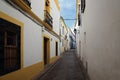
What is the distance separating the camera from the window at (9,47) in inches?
214

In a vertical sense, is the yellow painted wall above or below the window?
below

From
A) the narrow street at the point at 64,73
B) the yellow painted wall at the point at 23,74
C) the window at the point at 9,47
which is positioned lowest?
the narrow street at the point at 64,73

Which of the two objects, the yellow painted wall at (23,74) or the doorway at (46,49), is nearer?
the yellow painted wall at (23,74)

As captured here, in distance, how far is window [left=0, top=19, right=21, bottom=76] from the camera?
543cm

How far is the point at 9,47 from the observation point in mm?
6070

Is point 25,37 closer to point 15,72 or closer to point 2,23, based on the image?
point 15,72

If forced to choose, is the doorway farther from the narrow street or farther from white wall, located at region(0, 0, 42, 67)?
white wall, located at region(0, 0, 42, 67)

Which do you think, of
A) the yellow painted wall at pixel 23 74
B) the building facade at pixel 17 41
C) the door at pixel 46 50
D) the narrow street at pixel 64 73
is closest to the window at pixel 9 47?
the building facade at pixel 17 41

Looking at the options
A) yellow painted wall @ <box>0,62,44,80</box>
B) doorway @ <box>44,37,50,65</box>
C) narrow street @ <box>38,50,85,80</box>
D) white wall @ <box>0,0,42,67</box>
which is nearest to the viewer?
yellow painted wall @ <box>0,62,44,80</box>

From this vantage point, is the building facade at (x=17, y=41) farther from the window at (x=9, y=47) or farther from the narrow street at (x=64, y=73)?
the narrow street at (x=64, y=73)

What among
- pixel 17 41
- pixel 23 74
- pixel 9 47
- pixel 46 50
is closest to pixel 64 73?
pixel 46 50

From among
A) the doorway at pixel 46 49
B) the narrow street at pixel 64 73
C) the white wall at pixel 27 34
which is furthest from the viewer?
the doorway at pixel 46 49

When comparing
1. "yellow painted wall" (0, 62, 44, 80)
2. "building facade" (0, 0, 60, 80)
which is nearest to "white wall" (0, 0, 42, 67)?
"building facade" (0, 0, 60, 80)

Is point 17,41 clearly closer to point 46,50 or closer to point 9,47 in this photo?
point 9,47
